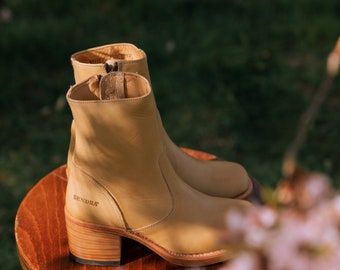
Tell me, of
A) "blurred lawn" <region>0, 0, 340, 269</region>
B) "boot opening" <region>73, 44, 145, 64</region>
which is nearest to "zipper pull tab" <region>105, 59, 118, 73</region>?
"boot opening" <region>73, 44, 145, 64</region>

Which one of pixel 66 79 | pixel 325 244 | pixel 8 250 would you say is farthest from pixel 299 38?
pixel 325 244

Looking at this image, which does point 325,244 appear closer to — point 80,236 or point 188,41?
point 80,236

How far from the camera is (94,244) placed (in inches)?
47.8

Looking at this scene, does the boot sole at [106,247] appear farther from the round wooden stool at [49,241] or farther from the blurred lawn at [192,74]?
the blurred lawn at [192,74]

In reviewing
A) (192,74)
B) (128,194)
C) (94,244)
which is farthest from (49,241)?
(192,74)

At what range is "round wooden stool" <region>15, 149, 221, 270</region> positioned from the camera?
4.06 ft

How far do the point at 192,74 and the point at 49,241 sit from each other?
2101 millimetres

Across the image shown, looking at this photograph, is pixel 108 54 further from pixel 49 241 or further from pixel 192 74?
pixel 192 74

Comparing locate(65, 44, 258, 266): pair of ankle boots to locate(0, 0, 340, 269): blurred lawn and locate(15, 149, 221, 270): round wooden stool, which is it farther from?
locate(0, 0, 340, 269): blurred lawn

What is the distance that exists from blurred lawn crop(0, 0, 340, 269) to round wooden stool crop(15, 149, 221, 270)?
0.80 metres

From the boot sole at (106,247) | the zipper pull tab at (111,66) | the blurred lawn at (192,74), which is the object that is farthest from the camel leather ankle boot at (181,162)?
the blurred lawn at (192,74)

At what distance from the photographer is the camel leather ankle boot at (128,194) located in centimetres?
112

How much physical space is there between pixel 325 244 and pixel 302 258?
0.04 m

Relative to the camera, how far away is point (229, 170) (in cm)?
145
